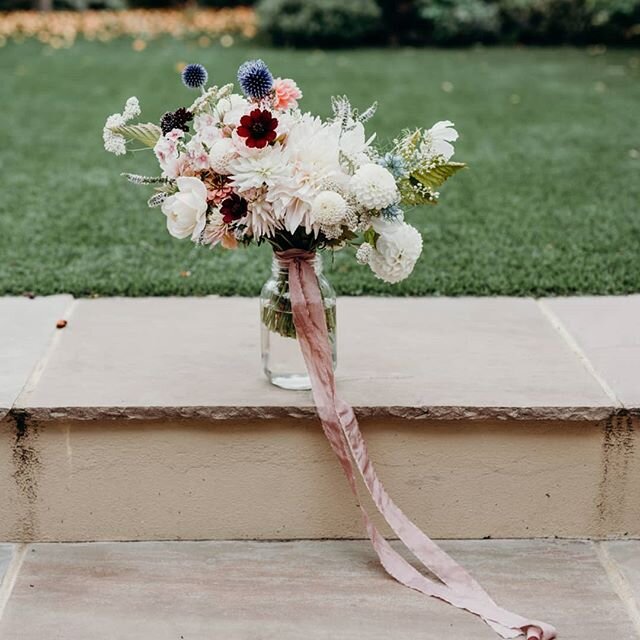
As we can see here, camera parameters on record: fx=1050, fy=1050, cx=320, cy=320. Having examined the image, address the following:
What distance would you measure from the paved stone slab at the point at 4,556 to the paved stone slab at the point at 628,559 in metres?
1.27

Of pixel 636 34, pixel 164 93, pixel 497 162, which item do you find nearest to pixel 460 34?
pixel 636 34

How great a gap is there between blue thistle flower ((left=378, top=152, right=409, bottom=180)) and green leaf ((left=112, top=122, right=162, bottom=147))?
0.45 metres

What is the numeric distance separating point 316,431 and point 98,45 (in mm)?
7131

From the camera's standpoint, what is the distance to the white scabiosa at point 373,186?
6.25ft

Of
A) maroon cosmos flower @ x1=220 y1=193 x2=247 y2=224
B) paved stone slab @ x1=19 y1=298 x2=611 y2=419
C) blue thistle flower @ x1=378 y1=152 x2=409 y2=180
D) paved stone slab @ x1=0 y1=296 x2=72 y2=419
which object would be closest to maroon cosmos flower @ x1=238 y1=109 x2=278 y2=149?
maroon cosmos flower @ x1=220 y1=193 x2=247 y2=224

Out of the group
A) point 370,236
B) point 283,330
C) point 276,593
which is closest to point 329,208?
point 370,236

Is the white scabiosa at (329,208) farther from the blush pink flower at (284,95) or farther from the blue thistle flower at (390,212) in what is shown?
the blush pink flower at (284,95)

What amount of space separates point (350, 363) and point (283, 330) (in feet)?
0.80

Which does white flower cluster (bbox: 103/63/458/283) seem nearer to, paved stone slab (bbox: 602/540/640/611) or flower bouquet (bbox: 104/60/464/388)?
flower bouquet (bbox: 104/60/464/388)

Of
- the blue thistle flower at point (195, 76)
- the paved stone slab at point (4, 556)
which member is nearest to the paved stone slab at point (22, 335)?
the paved stone slab at point (4, 556)

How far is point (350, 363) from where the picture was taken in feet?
7.79

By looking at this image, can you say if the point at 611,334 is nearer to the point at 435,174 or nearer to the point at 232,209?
the point at 435,174

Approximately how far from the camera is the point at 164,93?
6.05 meters

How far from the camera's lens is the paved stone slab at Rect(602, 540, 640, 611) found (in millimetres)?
2119
